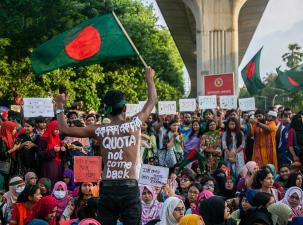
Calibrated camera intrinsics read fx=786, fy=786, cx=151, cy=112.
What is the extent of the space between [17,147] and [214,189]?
3.90 meters

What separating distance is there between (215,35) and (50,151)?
1903 centimetres

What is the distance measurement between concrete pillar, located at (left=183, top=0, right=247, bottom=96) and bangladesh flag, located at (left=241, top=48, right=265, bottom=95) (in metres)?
7.28

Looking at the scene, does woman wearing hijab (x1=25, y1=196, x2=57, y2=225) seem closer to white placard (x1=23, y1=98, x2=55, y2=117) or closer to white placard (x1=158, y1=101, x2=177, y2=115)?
white placard (x1=23, y1=98, x2=55, y2=117)

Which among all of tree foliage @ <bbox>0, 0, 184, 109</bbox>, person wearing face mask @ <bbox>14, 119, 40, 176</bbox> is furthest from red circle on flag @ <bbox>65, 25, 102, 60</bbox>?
tree foliage @ <bbox>0, 0, 184, 109</bbox>

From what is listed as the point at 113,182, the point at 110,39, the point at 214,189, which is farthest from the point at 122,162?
the point at 214,189

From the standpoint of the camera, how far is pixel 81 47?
328 inches

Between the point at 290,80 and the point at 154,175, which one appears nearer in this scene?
the point at 154,175

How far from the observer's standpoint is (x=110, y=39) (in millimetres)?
8086

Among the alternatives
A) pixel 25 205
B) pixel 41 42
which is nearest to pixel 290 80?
pixel 41 42

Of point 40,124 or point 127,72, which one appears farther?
point 127,72

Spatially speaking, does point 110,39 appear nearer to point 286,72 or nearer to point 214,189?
point 214,189

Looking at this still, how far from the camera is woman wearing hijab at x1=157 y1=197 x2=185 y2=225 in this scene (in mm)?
8312

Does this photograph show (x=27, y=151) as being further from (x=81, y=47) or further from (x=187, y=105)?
(x=187, y=105)

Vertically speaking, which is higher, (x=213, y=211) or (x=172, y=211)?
(x=213, y=211)
